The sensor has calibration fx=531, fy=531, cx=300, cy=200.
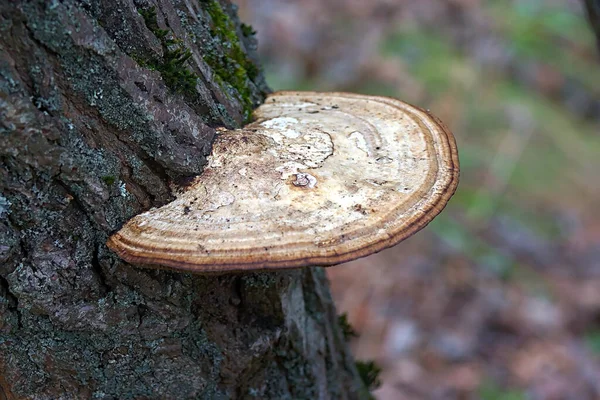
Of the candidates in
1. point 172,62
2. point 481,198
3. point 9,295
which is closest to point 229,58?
point 172,62

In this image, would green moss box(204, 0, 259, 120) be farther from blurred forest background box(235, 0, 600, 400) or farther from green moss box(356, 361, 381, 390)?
blurred forest background box(235, 0, 600, 400)

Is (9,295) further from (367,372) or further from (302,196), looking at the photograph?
(367,372)

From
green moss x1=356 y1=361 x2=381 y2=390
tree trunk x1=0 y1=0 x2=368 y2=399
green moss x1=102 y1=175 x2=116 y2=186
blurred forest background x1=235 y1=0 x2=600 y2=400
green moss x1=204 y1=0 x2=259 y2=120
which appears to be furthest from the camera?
blurred forest background x1=235 y1=0 x2=600 y2=400

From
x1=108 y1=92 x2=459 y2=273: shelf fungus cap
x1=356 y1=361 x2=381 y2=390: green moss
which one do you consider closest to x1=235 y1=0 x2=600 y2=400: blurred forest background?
x1=356 y1=361 x2=381 y2=390: green moss

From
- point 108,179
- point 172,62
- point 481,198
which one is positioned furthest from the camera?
point 481,198

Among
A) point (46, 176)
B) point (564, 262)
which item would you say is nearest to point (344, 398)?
point (46, 176)

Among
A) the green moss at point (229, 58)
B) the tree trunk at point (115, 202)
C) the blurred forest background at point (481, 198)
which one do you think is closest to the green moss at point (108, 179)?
the tree trunk at point (115, 202)
